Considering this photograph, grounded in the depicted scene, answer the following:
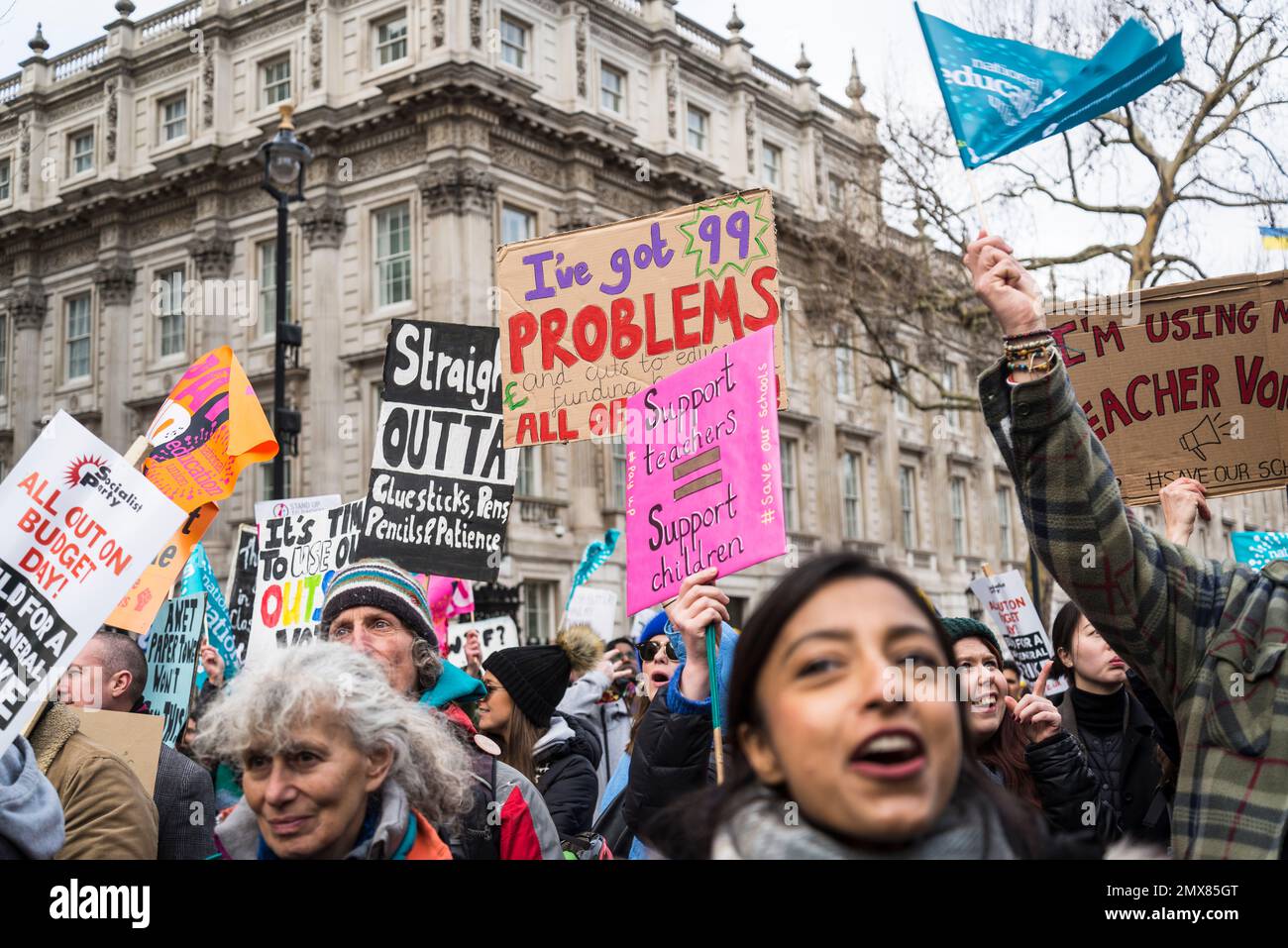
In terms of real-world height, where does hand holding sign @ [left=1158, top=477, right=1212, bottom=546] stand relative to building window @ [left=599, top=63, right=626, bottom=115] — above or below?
below

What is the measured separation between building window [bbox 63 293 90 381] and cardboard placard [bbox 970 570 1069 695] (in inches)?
983

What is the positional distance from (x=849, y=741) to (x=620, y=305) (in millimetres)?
3960

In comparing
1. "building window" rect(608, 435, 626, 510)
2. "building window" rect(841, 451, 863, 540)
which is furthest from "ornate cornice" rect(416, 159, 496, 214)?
"building window" rect(841, 451, 863, 540)

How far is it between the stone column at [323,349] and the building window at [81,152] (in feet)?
22.5

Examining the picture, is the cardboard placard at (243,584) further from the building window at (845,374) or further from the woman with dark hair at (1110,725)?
the building window at (845,374)

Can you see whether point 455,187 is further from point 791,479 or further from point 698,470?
point 698,470

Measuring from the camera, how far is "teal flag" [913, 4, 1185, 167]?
3.51 m

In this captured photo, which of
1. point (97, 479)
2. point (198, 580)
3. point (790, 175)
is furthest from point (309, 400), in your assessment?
point (97, 479)

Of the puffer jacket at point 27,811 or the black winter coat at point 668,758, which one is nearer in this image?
the puffer jacket at point 27,811

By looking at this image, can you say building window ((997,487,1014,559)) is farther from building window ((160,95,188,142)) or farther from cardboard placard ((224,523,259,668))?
cardboard placard ((224,523,259,668))

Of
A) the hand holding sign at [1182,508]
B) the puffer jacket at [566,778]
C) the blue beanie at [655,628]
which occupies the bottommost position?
the puffer jacket at [566,778]

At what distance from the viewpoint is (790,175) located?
32625 mm

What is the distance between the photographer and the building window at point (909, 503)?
116ft

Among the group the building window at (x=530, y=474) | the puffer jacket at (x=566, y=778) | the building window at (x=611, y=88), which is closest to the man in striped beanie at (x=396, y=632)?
the puffer jacket at (x=566, y=778)
